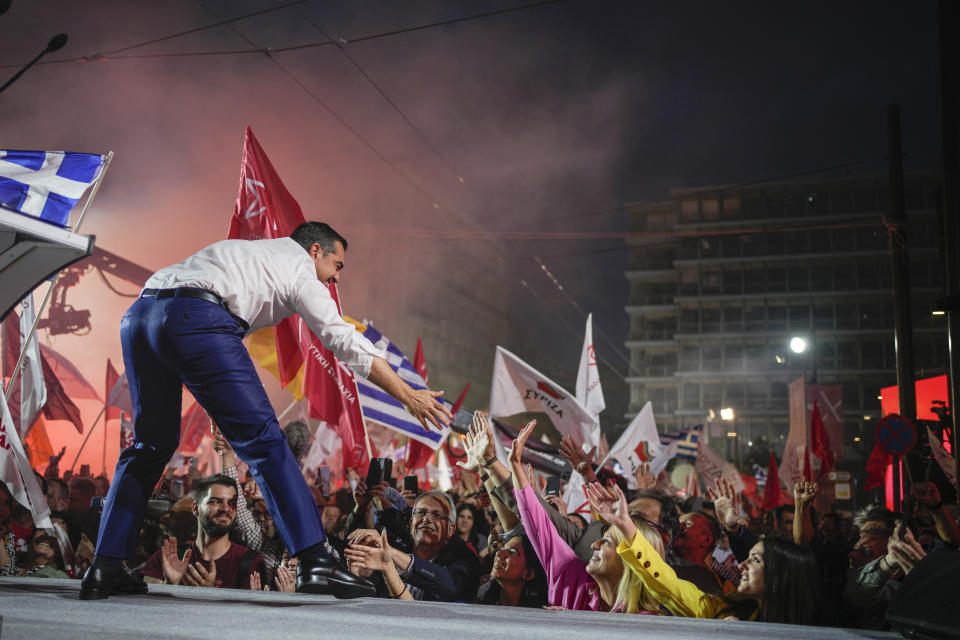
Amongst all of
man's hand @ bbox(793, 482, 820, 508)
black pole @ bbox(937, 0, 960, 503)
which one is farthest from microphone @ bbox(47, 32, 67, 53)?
black pole @ bbox(937, 0, 960, 503)

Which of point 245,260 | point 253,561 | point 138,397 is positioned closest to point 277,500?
point 138,397

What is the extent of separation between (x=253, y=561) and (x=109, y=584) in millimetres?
2829

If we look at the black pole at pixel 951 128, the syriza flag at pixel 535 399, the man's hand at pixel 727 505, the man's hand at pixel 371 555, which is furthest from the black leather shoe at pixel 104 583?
the syriza flag at pixel 535 399

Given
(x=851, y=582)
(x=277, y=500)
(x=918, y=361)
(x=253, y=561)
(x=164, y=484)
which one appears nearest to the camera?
(x=277, y=500)

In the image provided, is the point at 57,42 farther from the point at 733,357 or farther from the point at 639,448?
the point at 733,357

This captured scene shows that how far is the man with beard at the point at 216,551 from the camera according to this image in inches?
223

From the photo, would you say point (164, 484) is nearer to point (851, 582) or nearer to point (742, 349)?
point (851, 582)

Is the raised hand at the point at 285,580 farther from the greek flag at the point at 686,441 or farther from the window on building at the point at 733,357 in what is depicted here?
the window on building at the point at 733,357

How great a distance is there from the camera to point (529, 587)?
5320 mm

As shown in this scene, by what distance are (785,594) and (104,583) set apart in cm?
324

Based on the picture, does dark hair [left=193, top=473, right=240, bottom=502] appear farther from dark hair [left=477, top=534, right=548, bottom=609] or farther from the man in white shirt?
the man in white shirt

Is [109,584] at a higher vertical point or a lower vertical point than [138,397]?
lower

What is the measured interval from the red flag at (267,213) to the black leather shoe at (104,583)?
4600 mm

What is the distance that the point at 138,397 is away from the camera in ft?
10.8
